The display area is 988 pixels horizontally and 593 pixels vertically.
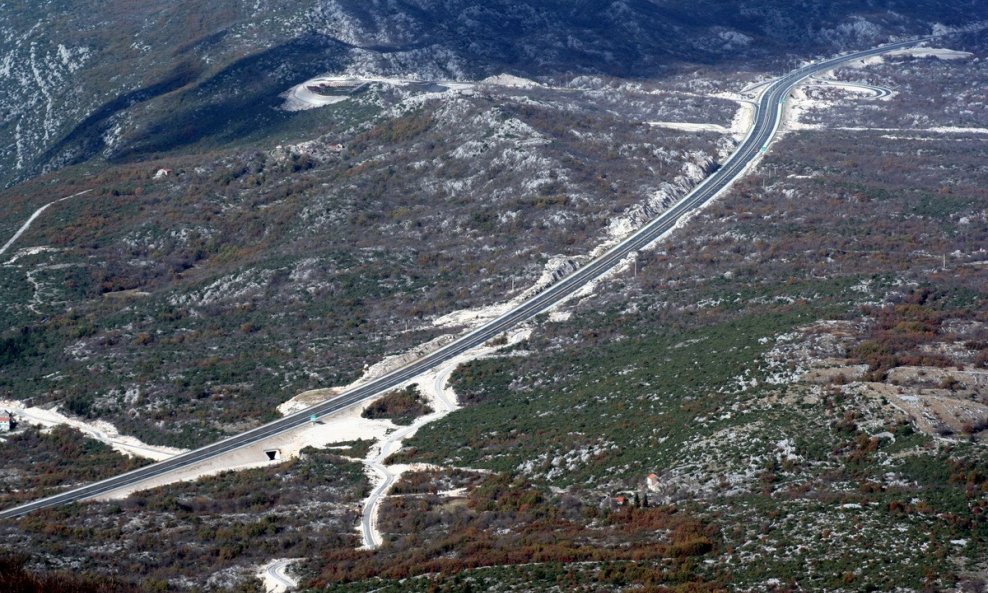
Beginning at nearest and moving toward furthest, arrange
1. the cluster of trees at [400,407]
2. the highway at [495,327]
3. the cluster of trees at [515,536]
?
the cluster of trees at [515,536], the highway at [495,327], the cluster of trees at [400,407]

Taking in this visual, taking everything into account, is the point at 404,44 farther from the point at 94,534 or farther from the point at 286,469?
the point at 94,534

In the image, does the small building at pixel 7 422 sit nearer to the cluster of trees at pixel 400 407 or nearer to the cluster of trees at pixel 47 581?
the cluster of trees at pixel 400 407

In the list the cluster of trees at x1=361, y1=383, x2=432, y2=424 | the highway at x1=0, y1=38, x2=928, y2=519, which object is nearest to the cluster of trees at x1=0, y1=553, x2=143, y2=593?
the highway at x1=0, y1=38, x2=928, y2=519

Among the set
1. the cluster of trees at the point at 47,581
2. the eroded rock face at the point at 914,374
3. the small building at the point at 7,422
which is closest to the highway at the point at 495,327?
the small building at the point at 7,422

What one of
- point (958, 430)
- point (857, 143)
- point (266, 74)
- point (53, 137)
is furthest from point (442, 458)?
point (53, 137)

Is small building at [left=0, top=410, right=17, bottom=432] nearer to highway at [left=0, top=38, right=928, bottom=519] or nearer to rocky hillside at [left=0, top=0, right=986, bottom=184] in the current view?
highway at [left=0, top=38, right=928, bottom=519]

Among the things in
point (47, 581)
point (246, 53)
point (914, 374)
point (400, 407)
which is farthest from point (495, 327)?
point (246, 53)

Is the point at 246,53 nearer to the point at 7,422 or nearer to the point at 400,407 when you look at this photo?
the point at 7,422
